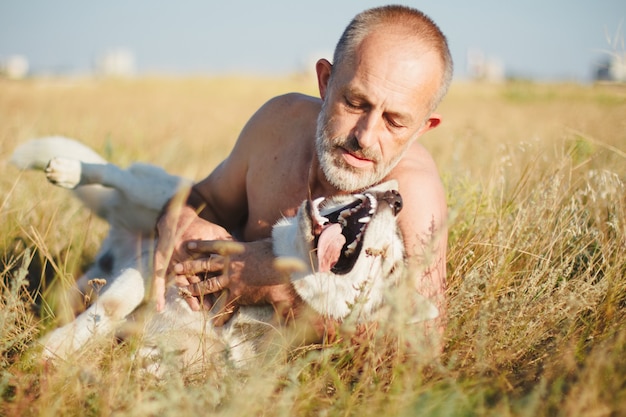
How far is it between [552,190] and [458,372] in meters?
1.15

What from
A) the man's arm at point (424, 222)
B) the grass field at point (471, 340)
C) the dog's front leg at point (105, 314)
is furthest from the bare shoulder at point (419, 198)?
the dog's front leg at point (105, 314)

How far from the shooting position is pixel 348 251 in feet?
6.21

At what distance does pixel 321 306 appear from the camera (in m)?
2.01

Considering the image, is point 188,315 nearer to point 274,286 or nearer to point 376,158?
point 274,286

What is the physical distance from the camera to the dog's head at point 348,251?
1863 mm

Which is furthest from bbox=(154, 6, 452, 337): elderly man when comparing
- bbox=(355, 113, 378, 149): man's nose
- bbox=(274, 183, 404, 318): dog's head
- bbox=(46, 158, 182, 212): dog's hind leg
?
bbox=(46, 158, 182, 212): dog's hind leg

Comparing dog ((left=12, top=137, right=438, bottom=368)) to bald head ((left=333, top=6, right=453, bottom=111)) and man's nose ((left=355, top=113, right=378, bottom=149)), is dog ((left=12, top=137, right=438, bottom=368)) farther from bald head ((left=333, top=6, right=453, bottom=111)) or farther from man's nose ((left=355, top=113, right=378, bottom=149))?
bald head ((left=333, top=6, right=453, bottom=111))

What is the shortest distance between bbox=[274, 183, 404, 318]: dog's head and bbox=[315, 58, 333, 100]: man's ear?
2.10 ft

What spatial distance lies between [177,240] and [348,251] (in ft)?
3.03

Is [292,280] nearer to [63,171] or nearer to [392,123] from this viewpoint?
[392,123]

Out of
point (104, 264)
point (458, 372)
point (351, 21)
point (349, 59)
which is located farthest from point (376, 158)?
point (104, 264)

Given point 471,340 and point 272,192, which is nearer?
point 471,340

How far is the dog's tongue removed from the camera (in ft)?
6.07

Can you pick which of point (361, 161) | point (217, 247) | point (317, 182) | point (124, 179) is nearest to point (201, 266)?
point (217, 247)
